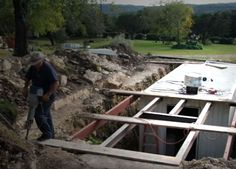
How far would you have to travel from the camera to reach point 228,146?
23.6ft

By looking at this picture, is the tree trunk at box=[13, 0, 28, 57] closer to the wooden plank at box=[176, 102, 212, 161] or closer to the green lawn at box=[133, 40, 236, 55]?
the wooden plank at box=[176, 102, 212, 161]

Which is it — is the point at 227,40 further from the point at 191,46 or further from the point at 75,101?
the point at 75,101

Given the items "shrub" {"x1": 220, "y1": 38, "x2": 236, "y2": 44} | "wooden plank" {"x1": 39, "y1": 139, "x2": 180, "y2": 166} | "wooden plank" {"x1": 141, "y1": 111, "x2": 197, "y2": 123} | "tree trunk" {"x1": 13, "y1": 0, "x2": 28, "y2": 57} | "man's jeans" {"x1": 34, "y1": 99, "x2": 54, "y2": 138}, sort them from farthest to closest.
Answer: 1. "shrub" {"x1": 220, "y1": 38, "x2": 236, "y2": 44}
2. "tree trunk" {"x1": 13, "y1": 0, "x2": 28, "y2": 57}
3. "wooden plank" {"x1": 141, "y1": 111, "x2": 197, "y2": 123}
4. "man's jeans" {"x1": 34, "y1": 99, "x2": 54, "y2": 138}
5. "wooden plank" {"x1": 39, "y1": 139, "x2": 180, "y2": 166}

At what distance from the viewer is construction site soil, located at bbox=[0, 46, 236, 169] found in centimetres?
527

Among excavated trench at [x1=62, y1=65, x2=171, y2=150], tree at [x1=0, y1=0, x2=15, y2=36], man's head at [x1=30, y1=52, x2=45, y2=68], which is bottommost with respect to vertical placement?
excavated trench at [x1=62, y1=65, x2=171, y2=150]

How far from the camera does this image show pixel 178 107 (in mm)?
9453

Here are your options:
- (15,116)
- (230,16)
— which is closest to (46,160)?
(15,116)

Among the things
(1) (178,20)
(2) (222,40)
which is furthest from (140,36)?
(2) (222,40)

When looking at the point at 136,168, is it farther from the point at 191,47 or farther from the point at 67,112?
the point at 191,47

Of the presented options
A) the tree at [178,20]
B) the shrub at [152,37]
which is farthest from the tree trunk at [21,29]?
the shrub at [152,37]

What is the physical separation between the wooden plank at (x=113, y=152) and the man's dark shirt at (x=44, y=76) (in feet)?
2.98

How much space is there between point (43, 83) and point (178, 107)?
416 centimetres

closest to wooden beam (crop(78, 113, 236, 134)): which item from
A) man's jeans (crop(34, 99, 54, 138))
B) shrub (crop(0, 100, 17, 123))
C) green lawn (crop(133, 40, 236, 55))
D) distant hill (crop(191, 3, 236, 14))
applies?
shrub (crop(0, 100, 17, 123))

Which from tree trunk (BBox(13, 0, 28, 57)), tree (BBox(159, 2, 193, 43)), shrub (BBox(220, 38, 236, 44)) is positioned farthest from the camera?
shrub (BBox(220, 38, 236, 44))
